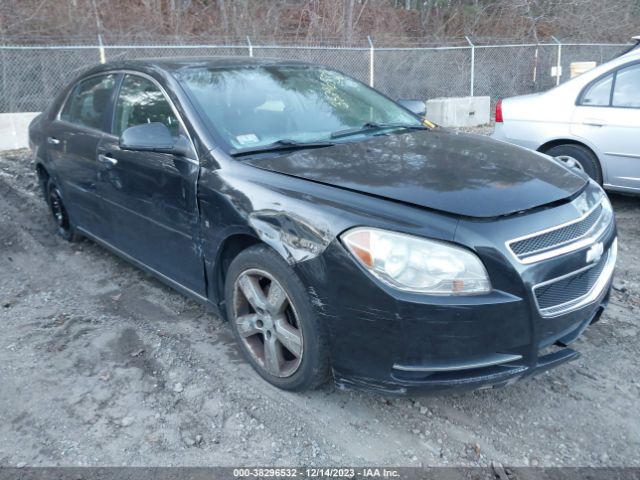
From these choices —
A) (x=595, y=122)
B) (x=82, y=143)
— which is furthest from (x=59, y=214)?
(x=595, y=122)

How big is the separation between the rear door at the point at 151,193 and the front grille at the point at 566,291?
73.8 inches

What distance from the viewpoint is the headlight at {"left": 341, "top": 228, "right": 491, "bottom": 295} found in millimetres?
2324

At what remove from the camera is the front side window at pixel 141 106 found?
3514 millimetres

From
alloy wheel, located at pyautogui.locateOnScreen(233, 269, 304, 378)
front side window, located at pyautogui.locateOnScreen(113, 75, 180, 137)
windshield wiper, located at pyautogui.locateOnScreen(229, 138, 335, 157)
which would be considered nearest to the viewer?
alloy wheel, located at pyautogui.locateOnScreen(233, 269, 304, 378)

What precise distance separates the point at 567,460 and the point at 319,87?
8.90ft

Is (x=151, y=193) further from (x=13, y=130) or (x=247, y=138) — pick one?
(x=13, y=130)

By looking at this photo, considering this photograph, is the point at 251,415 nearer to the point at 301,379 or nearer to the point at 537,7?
the point at 301,379

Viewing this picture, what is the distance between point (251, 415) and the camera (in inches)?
112

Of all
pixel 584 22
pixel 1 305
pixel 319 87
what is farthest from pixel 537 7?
pixel 1 305

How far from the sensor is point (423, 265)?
2.34m

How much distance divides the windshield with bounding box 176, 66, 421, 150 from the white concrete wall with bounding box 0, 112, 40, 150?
26.7ft

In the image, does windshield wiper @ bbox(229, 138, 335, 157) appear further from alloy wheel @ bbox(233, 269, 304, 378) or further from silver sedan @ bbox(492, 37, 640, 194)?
silver sedan @ bbox(492, 37, 640, 194)

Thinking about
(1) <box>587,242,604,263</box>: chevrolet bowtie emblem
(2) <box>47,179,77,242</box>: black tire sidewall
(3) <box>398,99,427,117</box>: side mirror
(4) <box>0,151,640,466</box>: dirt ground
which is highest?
(3) <box>398,99,427,117</box>: side mirror

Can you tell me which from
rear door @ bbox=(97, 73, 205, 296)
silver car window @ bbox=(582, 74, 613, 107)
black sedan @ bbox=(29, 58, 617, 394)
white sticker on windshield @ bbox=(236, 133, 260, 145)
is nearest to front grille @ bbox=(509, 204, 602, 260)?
black sedan @ bbox=(29, 58, 617, 394)
